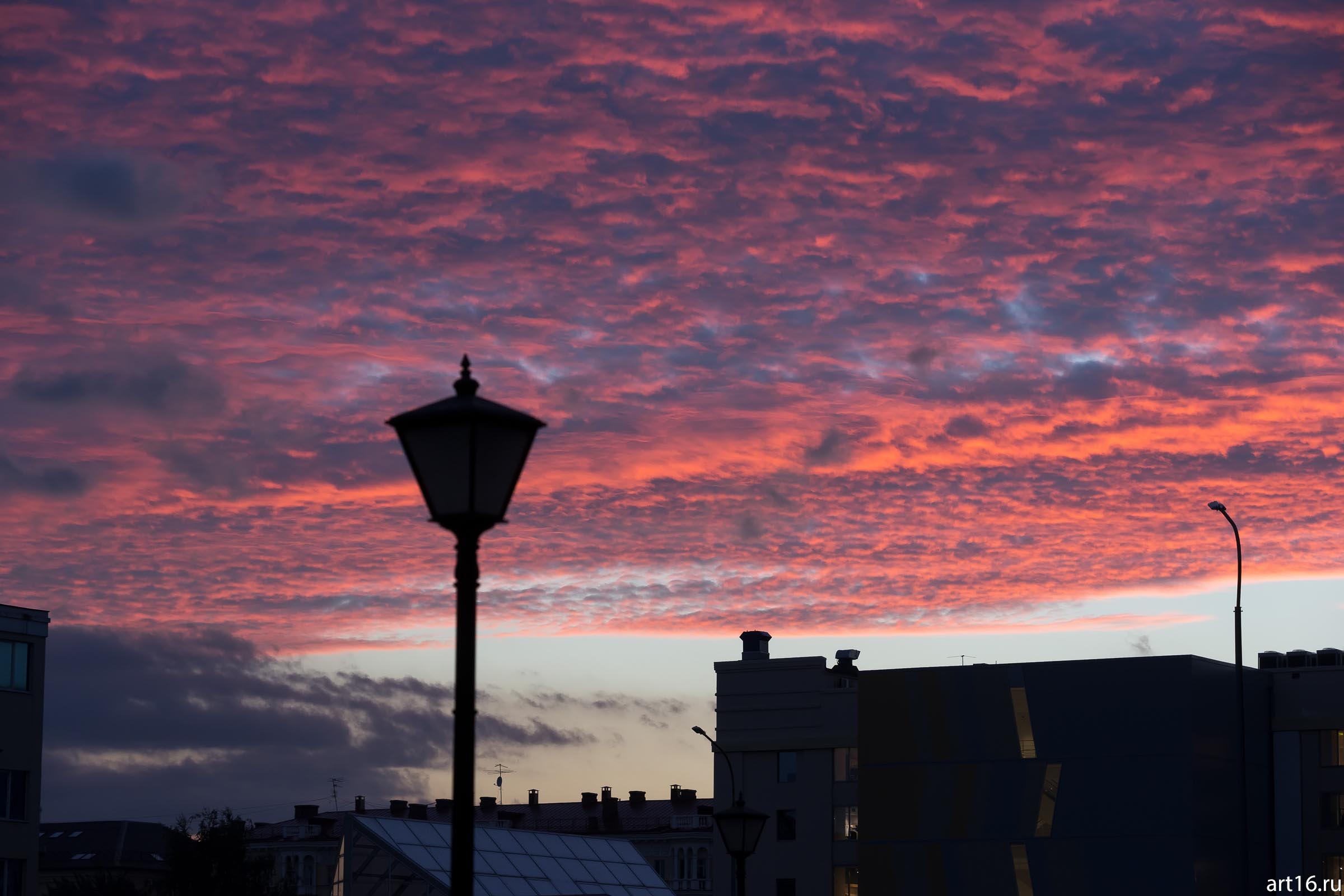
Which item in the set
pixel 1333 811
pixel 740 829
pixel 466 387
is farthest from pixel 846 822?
pixel 466 387

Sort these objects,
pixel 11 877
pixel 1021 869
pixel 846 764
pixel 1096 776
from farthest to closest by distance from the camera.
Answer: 1. pixel 846 764
2. pixel 1021 869
3. pixel 1096 776
4. pixel 11 877

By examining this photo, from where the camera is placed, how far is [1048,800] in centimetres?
7106

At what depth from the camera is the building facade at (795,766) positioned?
271 feet

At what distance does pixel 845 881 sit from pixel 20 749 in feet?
121

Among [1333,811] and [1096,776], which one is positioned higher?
[1096,776]

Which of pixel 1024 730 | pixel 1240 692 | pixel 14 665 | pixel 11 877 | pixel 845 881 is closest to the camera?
pixel 1240 692

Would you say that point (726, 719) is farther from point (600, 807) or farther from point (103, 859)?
point (103, 859)

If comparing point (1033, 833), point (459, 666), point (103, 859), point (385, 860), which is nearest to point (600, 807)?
point (103, 859)

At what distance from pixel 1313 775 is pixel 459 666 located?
69726 millimetres

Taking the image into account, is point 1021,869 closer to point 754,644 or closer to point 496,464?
point 754,644

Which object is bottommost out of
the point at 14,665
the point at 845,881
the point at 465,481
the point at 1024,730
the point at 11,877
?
the point at 845,881

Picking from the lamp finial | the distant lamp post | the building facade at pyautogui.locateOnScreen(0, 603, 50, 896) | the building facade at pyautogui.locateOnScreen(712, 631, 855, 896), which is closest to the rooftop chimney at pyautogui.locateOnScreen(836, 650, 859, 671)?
the building facade at pyautogui.locateOnScreen(712, 631, 855, 896)

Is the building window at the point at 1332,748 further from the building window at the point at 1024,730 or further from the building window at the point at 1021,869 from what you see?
the building window at the point at 1021,869

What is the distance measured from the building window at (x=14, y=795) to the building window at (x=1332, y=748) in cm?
4917
